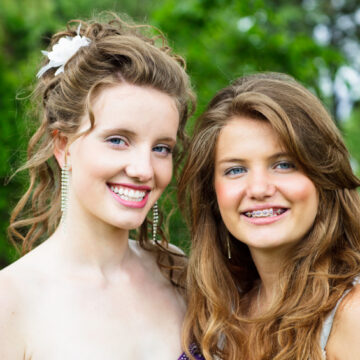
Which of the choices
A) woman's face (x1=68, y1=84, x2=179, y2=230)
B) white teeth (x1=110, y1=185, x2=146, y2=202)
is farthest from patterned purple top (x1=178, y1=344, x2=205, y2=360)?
white teeth (x1=110, y1=185, x2=146, y2=202)

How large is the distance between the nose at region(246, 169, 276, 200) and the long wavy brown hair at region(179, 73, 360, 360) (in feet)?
0.54

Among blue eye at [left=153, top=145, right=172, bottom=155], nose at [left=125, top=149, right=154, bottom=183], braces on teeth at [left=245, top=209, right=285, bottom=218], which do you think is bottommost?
braces on teeth at [left=245, top=209, right=285, bottom=218]

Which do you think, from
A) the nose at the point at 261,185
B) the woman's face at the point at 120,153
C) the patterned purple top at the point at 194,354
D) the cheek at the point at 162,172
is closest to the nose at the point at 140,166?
the woman's face at the point at 120,153

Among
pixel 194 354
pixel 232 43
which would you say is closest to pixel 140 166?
pixel 194 354

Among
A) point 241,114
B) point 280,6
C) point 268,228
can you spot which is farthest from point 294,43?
point 280,6

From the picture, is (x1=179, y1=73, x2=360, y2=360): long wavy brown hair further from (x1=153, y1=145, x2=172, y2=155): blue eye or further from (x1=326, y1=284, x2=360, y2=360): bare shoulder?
(x1=153, y1=145, x2=172, y2=155): blue eye

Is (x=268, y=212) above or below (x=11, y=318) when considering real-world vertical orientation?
above

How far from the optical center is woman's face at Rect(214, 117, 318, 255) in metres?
2.65

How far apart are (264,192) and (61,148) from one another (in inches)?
41.1

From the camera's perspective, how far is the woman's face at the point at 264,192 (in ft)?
A: 8.69

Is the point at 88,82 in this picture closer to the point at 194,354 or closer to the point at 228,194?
the point at 228,194

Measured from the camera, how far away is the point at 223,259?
317 centimetres

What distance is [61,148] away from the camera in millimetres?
2797

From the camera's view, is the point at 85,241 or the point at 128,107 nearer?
the point at 128,107
